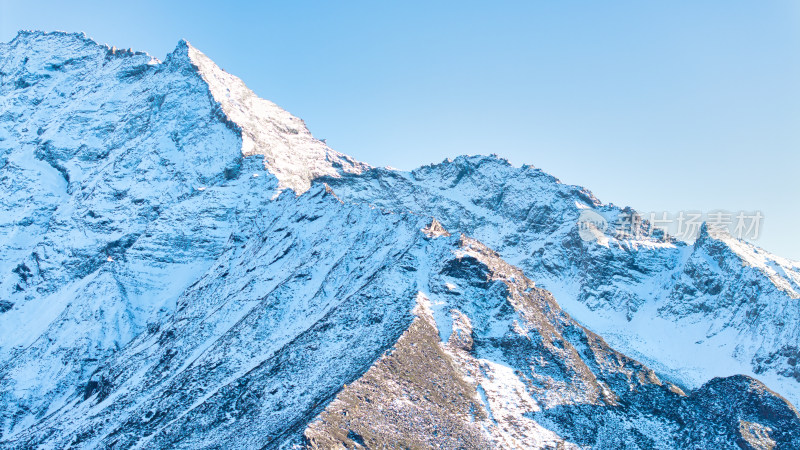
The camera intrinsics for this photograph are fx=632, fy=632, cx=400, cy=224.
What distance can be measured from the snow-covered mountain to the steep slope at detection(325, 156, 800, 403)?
0.60m

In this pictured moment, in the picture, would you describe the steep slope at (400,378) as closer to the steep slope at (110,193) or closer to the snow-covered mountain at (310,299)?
the snow-covered mountain at (310,299)

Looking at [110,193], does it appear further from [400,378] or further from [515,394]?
[515,394]

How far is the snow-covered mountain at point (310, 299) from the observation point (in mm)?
57219

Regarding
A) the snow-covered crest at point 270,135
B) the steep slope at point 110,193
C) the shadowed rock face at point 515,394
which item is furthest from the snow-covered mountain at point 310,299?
the snow-covered crest at point 270,135

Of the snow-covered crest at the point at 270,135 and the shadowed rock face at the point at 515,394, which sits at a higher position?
the snow-covered crest at the point at 270,135

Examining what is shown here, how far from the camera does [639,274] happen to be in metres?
154

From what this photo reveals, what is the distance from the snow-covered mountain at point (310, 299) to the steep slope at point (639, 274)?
0.60 metres

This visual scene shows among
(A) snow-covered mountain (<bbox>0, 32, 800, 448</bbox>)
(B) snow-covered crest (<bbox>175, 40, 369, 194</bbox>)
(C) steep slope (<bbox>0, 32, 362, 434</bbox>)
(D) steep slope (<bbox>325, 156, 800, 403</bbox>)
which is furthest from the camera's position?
(B) snow-covered crest (<bbox>175, 40, 369, 194</bbox>)

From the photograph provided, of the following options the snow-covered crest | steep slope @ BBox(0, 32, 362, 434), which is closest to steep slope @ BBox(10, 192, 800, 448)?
steep slope @ BBox(0, 32, 362, 434)

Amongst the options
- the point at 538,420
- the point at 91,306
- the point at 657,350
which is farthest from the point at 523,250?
the point at 538,420

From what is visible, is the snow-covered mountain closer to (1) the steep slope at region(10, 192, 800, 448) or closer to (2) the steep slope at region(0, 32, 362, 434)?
(1) the steep slope at region(10, 192, 800, 448)

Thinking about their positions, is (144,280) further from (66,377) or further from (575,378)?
(575,378)

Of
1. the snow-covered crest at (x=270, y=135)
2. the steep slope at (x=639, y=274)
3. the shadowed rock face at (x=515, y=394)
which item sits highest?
the snow-covered crest at (x=270, y=135)

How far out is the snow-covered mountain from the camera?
5722 centimetres
